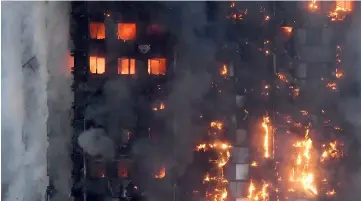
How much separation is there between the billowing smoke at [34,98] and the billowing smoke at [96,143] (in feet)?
1.95

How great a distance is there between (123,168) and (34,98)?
344cm

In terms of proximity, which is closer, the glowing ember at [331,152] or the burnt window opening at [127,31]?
the burnt window opening at [127,31]

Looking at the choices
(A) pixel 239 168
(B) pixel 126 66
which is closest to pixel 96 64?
(B) pixel 126 66

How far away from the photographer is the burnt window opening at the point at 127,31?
11.9 metres

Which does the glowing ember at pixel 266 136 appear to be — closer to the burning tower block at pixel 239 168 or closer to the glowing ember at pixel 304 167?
the burning tower block at pixel 239 168

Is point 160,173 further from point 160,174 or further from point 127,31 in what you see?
point 127,31

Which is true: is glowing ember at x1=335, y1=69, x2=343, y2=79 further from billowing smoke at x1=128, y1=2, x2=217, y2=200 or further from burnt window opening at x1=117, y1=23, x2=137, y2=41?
burnt window opening at x1=117, y1=23, x2=137, y2=41

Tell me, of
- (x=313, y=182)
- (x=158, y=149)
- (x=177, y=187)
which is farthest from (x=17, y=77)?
(x=313, y=182)

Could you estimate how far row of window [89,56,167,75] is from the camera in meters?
12.0

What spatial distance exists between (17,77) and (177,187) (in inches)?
232

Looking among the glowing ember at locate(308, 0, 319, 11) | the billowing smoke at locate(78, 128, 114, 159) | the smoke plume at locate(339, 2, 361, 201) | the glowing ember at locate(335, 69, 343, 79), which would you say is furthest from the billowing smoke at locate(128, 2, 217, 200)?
the smoke plume at locate(339, 2, 361, 201)

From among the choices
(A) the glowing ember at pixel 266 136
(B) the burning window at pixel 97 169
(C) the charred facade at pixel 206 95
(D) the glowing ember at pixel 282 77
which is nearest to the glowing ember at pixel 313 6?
(C) the charred facade at pixel 206 95

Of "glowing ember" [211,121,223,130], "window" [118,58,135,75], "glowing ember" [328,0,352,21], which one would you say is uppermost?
"glowing ember" [328,0,352,21]

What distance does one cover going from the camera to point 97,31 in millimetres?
11945
